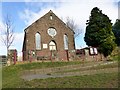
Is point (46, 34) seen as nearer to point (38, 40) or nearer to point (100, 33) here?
point (38, 40)

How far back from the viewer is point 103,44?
40406 mm

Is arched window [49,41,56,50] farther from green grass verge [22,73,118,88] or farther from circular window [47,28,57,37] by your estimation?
green grass verge [22,73,118,88]

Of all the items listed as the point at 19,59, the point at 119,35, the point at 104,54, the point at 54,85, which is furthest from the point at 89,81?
the point at 119,35

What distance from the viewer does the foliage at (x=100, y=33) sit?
132ft

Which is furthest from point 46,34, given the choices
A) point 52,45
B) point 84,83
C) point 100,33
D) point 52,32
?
point 84,83

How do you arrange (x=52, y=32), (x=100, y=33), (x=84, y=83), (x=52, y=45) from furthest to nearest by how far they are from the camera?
(x=52, y=32) < (x=52, y=45) < (x=100, y=33) < (x=84, y=83)

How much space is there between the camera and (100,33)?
41031 millimetres

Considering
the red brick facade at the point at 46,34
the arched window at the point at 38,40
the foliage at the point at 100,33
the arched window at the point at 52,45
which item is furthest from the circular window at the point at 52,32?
the foliage at the point at 100,33

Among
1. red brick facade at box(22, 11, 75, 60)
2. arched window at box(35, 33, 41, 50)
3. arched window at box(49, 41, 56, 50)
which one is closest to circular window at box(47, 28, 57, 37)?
red brick facade at box(22, 11, 75, 60)

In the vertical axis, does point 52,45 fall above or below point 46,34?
below

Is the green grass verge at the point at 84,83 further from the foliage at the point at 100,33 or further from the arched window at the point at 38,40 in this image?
the arched window at the point at 38,40

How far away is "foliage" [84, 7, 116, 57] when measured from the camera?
40.2 meters

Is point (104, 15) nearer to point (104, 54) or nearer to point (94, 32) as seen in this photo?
point (94, 32)

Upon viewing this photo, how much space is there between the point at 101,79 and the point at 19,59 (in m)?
17.8
